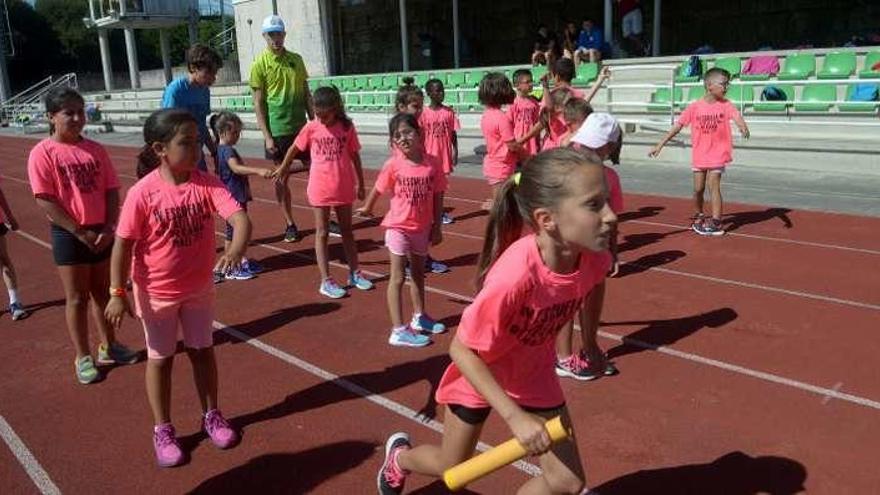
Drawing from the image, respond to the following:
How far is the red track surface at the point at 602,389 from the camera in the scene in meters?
3.49

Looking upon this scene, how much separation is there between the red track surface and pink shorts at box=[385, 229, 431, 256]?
70cm

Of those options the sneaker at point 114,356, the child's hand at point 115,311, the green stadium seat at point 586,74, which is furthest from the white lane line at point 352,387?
the green stadium seat at point 586,74

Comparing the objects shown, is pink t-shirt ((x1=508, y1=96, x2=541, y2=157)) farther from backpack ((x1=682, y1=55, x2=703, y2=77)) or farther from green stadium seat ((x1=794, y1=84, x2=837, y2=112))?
backpack ((x1=682, y1=55, x2=703, y2=77))

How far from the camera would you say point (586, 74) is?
57.2 ft

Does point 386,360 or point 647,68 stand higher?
point 647,68

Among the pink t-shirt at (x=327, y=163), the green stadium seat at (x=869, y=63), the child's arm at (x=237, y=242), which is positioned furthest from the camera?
the green stadium seat at (x=869, y=63)

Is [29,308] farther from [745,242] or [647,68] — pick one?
[647,68]

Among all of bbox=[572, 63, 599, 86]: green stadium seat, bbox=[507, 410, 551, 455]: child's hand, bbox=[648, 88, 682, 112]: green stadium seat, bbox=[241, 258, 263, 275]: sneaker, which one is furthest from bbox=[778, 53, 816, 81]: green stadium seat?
bbox=[507, 410, 551, 455]: child's hand

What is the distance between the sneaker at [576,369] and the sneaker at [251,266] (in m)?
3.86

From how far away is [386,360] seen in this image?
4871 mm

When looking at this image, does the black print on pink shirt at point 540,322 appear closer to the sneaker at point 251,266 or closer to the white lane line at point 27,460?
the white lane line at point 27,460

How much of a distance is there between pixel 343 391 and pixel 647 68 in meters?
13.2

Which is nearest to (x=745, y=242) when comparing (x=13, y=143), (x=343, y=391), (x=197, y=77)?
(x=343, y=391)

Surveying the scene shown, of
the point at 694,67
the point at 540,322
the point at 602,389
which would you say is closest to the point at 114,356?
the point at 602,389
